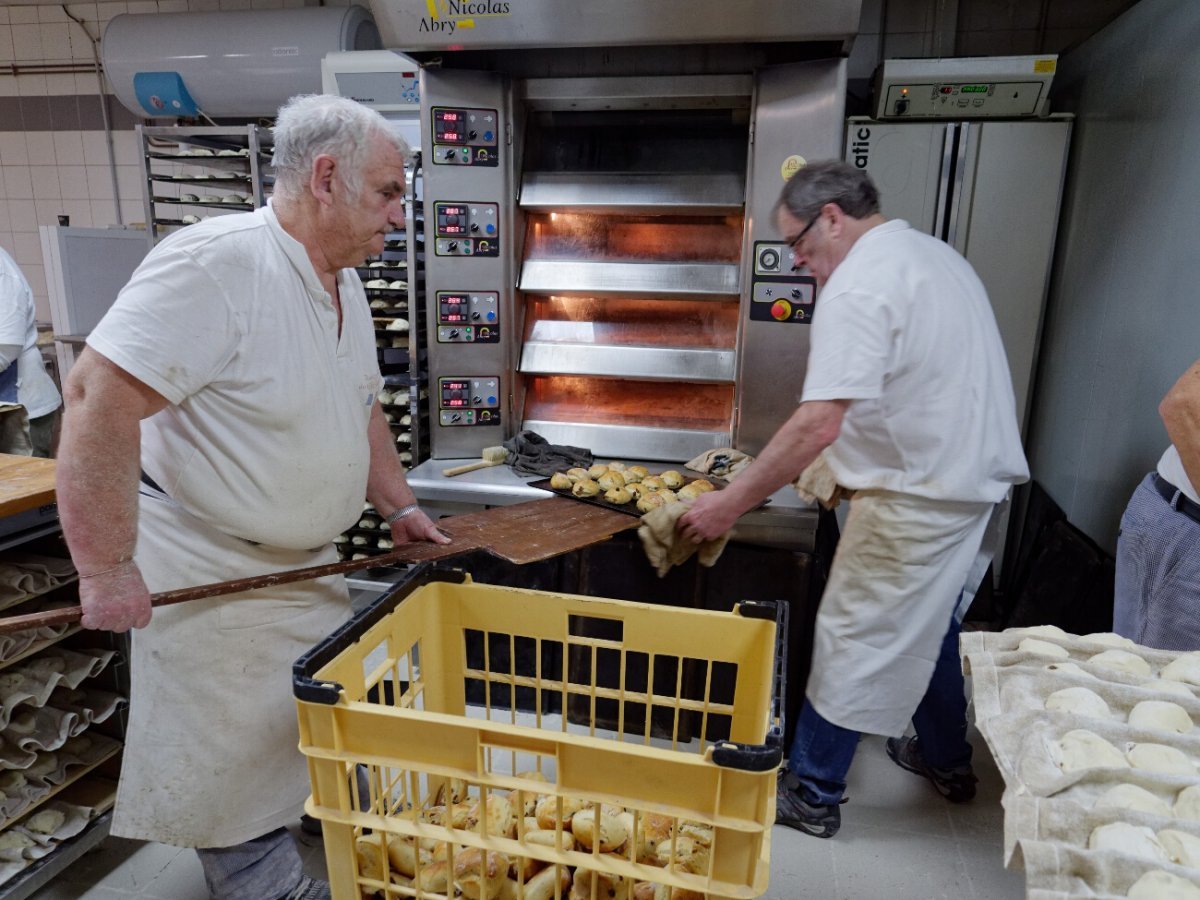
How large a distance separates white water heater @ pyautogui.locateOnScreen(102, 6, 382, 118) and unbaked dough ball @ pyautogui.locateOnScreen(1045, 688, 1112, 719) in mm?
3925

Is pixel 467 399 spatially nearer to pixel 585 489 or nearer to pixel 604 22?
pixel 585 489

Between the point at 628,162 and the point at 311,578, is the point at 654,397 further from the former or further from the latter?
the point at 311,578

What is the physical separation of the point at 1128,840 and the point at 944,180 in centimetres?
297

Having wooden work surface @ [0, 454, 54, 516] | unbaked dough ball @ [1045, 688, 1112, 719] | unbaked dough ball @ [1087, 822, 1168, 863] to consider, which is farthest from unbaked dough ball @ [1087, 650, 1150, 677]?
wooden work surface @ [0, 454, 54, 516]

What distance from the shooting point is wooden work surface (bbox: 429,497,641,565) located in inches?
69.7

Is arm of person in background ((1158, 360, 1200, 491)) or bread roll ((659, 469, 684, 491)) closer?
arm of person in background ((1158, 360, 1200, 491))

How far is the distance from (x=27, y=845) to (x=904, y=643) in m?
2.19

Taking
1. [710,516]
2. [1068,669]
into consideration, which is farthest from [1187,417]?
[710,516]

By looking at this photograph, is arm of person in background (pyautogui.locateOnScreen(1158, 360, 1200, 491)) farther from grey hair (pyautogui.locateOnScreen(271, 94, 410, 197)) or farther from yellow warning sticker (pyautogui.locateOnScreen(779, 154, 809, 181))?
grey hair (pyautogui.locateOnScreen(271, 94, 410, 197))

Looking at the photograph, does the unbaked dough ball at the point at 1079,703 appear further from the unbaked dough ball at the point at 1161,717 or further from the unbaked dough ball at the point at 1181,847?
Answer: the unbaked dough ball at the point at 1181,847

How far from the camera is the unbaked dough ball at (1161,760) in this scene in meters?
0.88

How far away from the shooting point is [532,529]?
6.45ft

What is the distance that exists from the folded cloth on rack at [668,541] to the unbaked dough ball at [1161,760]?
46.7 inches

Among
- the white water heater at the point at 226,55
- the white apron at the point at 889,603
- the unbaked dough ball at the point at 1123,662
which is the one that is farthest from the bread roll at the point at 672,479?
the white water heater at the point at 226,55
